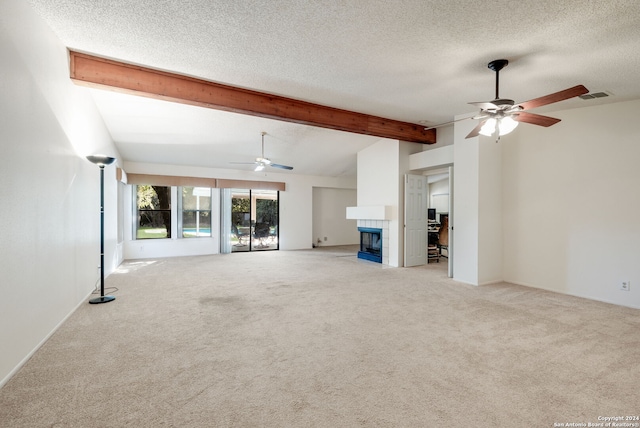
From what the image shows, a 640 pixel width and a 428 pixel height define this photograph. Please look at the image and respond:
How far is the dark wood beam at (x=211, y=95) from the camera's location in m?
3.41

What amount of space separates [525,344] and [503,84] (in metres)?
3.08

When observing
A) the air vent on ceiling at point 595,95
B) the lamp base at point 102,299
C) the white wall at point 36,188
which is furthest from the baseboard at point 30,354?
the air vent on ceiling at point 595,95

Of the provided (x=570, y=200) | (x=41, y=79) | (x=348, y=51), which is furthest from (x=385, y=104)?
(x=41, y=79)

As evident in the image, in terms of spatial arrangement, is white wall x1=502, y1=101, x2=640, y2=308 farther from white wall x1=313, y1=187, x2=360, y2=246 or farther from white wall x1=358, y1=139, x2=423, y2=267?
white wall x1=313, y1=187, x2=360, y2=246

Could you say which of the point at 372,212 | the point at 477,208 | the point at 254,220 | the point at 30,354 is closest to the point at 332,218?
the point at 254,220

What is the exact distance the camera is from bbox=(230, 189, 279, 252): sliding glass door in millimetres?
9148

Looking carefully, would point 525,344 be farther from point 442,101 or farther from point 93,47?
point 93,47

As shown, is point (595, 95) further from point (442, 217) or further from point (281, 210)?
point (281, 210)

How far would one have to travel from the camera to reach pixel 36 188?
8.17 ft

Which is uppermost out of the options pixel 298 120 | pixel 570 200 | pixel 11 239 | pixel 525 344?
pixel 298 120

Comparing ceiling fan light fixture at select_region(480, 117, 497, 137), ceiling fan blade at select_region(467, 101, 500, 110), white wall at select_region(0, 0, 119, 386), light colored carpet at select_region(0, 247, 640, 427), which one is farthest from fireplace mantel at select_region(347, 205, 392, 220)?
white wall at select_region(0, 0, 119, 386)

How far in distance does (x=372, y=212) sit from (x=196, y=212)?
4.99 meters

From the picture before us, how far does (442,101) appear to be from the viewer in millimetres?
4508

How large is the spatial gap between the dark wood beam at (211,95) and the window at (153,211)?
4.88 m
